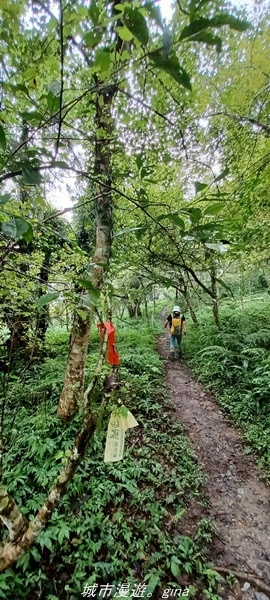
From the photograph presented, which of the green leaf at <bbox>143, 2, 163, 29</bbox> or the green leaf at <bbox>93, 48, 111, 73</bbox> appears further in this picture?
the green leaf at <bbox>93, 48, 111, 73</bbox>

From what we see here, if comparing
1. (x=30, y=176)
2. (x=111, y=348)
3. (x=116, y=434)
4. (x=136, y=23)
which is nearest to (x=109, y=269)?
(x=111, y=348)

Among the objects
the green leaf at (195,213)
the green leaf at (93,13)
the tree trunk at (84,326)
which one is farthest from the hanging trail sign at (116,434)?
the green leaf at (93,13)

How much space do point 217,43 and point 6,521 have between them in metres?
2.44

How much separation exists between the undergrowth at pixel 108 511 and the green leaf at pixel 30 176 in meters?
1.29

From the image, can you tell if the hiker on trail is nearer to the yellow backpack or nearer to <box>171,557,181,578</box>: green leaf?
the yellow backpack

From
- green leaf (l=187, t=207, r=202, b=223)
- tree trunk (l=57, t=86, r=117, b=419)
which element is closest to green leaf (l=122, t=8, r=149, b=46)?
green leaf (l=187, t=207, r=202, b=223)

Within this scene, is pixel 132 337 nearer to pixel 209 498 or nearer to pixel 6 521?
pixel 209 498

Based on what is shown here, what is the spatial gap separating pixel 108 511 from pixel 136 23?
4.01 metres

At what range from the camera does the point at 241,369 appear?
6664mm

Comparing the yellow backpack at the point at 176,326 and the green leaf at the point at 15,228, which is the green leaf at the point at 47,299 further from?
the yellow backpack at the point at 176,326

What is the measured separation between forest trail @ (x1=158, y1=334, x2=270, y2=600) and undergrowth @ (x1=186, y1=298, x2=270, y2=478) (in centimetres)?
24

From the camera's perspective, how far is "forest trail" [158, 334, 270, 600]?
2.93 meters

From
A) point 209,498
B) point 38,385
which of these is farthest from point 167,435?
point 38,385

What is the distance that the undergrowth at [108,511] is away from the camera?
2.56m
